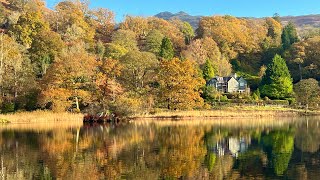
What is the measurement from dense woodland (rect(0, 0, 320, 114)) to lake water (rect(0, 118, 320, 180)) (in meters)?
23.4

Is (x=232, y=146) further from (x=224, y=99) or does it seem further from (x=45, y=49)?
(x=45, y=49)

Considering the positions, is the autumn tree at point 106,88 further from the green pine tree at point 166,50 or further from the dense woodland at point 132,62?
the green pine tree at point 166,50

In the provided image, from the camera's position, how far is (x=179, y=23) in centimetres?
14925

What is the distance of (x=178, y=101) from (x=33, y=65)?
28.1 meters

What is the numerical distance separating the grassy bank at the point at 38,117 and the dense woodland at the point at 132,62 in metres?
1.65

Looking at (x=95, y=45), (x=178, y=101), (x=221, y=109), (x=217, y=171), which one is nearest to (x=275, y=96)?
(x=221, y=109)

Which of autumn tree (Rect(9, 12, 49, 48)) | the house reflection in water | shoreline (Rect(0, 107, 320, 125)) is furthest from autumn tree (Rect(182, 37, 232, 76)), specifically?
the house reflection in water

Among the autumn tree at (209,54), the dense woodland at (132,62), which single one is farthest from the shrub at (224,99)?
the autumn tree at (209,54)

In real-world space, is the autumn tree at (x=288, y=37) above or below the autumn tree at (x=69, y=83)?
above

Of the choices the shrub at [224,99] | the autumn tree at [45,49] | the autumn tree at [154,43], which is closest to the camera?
the autumn tree at [45,49]

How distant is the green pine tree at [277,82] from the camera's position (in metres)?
88.9

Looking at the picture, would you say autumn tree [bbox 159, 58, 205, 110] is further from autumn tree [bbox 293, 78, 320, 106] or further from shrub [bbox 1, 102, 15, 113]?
shrub [bbox 1, 102, 15, 113]

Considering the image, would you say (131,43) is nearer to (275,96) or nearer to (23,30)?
(23,30)

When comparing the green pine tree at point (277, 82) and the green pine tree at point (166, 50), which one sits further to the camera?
the green pine tree at point (166, 50)
